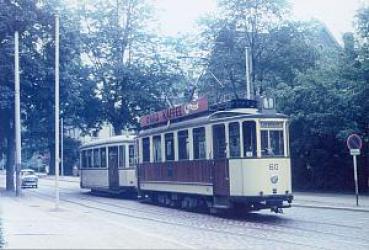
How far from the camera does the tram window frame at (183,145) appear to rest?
857 inches

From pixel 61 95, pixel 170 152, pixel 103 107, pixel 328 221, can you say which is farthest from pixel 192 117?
pixel 103 107

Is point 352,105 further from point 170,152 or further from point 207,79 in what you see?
Result: point 207,79

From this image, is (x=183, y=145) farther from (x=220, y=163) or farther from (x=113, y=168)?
(x=113, y=168)

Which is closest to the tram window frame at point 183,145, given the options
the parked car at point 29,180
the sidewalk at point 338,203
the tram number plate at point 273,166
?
the tram number plate at point 273,166

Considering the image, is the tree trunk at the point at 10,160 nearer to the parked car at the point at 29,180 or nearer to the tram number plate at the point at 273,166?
the parked car at the point at 29,180

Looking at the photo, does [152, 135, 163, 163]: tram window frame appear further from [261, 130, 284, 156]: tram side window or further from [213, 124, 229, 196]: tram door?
[261, 130, 284, 156]: tram side window

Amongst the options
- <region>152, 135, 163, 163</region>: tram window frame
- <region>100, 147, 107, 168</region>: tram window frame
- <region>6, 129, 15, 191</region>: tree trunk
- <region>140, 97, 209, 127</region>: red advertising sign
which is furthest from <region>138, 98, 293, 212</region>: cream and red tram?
<region>6, 129, 15, 191</region>: tree trunk

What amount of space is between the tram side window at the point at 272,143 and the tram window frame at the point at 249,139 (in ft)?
0.92

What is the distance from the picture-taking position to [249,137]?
18.3m

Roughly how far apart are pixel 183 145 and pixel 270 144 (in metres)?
4.59

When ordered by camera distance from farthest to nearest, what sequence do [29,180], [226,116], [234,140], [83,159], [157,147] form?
[29,180]
[83,159]
[157,147]
[226,116]
[234,140]

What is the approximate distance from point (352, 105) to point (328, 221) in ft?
32.9

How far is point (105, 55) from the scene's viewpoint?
1773 inches

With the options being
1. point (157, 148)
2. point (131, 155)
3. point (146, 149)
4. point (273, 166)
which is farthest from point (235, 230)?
point (131, 155)
